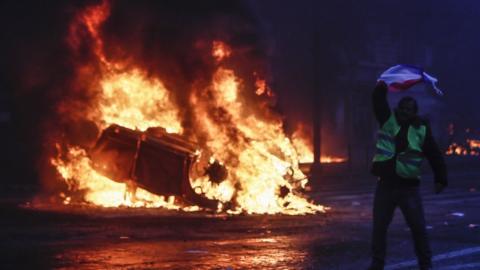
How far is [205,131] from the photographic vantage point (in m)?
15.1

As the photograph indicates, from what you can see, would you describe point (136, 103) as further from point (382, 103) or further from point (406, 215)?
point (406, 215)

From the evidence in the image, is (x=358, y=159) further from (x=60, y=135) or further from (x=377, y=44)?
(x=60, y=135)

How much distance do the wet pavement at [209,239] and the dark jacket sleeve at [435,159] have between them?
1445 millimetres

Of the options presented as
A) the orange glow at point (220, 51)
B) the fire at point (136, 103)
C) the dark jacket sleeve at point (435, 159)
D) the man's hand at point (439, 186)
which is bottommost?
the man's hand at point (439, 186)

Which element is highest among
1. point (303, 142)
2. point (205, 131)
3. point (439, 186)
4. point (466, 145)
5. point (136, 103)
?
point (466, 145)

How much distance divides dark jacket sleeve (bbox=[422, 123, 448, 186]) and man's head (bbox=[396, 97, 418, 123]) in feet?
0.81

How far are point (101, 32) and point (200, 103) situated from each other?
2.45 meters

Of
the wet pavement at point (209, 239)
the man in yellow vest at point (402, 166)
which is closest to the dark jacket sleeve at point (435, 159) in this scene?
the man in yellow vest at point (402, 166)

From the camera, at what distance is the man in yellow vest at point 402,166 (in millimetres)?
7289

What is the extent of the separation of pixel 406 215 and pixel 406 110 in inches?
38.0

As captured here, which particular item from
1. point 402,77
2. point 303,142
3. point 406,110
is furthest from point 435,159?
point 303,142

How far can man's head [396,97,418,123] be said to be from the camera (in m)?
7.30

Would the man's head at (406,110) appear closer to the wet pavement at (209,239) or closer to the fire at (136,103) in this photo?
the wet pavement at (209,239)

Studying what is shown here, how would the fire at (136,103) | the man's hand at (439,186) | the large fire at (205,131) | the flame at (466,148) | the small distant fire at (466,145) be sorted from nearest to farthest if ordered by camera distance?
the man's hand at (439,186) < the large fire at (205,131) < the fire at (136,103) < the flame at (466,148) < the small distant fire at (466,145)
